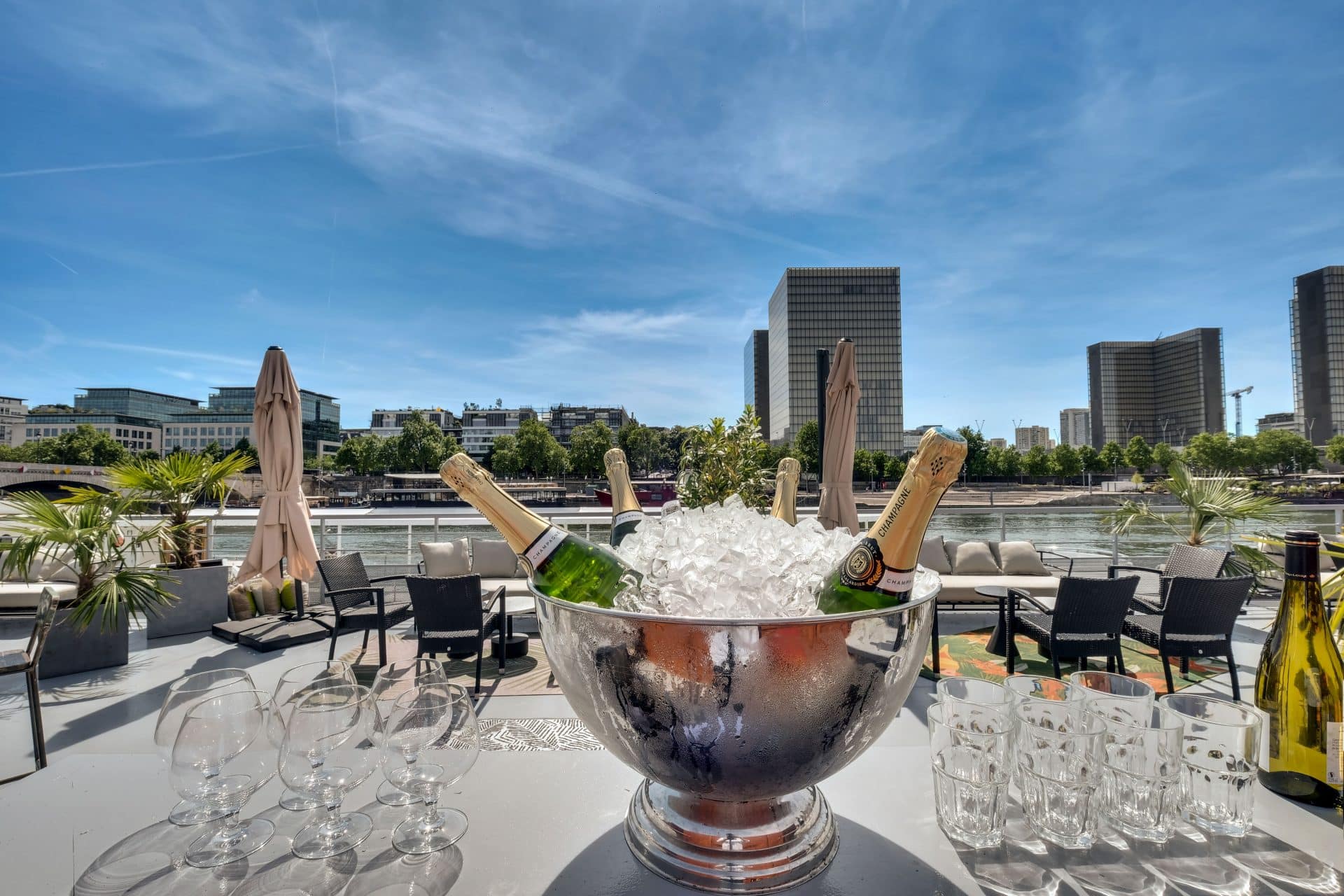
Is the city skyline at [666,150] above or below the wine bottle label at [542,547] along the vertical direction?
above

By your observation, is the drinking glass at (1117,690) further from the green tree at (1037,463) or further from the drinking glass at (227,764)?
the green tree at (1037,463)

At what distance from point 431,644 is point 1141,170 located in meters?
14.8

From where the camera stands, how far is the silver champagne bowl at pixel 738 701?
1.67ft

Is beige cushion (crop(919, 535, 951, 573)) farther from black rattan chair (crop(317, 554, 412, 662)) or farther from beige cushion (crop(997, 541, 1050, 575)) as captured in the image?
black rattan chair (crop(317, 554, 412, 662))

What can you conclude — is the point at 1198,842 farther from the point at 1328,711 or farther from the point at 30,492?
the point at 30,492

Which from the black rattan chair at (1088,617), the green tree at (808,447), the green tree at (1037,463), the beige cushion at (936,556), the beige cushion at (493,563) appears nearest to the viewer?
the black rattan chair at (1088,617)

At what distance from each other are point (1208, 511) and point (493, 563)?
688 cm

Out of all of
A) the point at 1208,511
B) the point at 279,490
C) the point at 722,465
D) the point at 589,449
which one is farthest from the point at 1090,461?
the point at 279,490

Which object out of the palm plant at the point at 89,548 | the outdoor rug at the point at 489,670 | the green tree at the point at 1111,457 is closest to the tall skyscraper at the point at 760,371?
the green tree at the point at 1111,457

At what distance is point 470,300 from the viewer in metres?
38.5

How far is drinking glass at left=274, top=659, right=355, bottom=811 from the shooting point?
2.29 ft

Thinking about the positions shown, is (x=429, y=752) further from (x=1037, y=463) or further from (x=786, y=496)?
(x=1037, y=463)

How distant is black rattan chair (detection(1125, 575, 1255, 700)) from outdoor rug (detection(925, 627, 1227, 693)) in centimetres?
45

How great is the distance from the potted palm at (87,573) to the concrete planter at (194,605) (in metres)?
0.64
